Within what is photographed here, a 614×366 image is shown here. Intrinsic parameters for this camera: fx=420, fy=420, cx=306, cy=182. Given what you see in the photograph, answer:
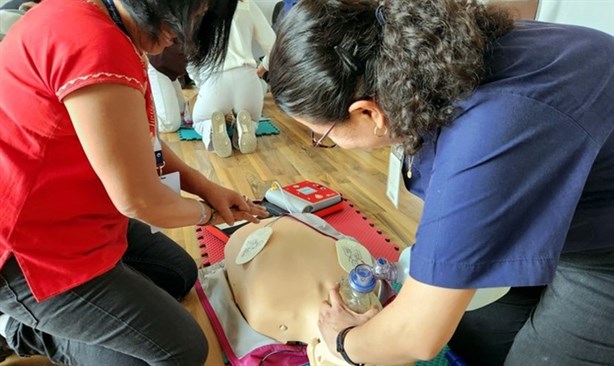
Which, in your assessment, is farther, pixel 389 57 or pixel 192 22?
pixel 192 22

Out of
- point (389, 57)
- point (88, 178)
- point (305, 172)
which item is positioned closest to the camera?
point (389, 57)

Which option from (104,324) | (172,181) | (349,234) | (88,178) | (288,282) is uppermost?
(88,178)

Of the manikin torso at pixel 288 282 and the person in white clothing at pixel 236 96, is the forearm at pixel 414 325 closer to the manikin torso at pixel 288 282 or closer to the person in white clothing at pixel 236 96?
the manikin torso at pixel 288 282

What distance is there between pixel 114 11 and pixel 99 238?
0.44 meters

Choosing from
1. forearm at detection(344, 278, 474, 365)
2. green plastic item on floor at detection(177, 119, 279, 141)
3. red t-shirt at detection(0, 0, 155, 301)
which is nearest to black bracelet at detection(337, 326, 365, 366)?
forearm at detection(344, 278, 474, 365)

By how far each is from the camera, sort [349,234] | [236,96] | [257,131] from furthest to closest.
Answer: [257,131] < [236,96] < [349,234]

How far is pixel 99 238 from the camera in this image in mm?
861

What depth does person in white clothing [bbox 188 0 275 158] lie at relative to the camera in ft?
7.67

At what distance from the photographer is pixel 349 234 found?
1.62 meters

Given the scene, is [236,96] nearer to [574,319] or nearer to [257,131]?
[257,131]

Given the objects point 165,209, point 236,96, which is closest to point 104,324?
point 165,209

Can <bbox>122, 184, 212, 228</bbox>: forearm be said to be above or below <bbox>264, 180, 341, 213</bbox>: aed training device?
above

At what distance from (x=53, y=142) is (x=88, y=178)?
101mm

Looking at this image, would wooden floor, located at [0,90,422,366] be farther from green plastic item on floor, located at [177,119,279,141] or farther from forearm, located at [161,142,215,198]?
forearm, located at [161,142,215,198]
